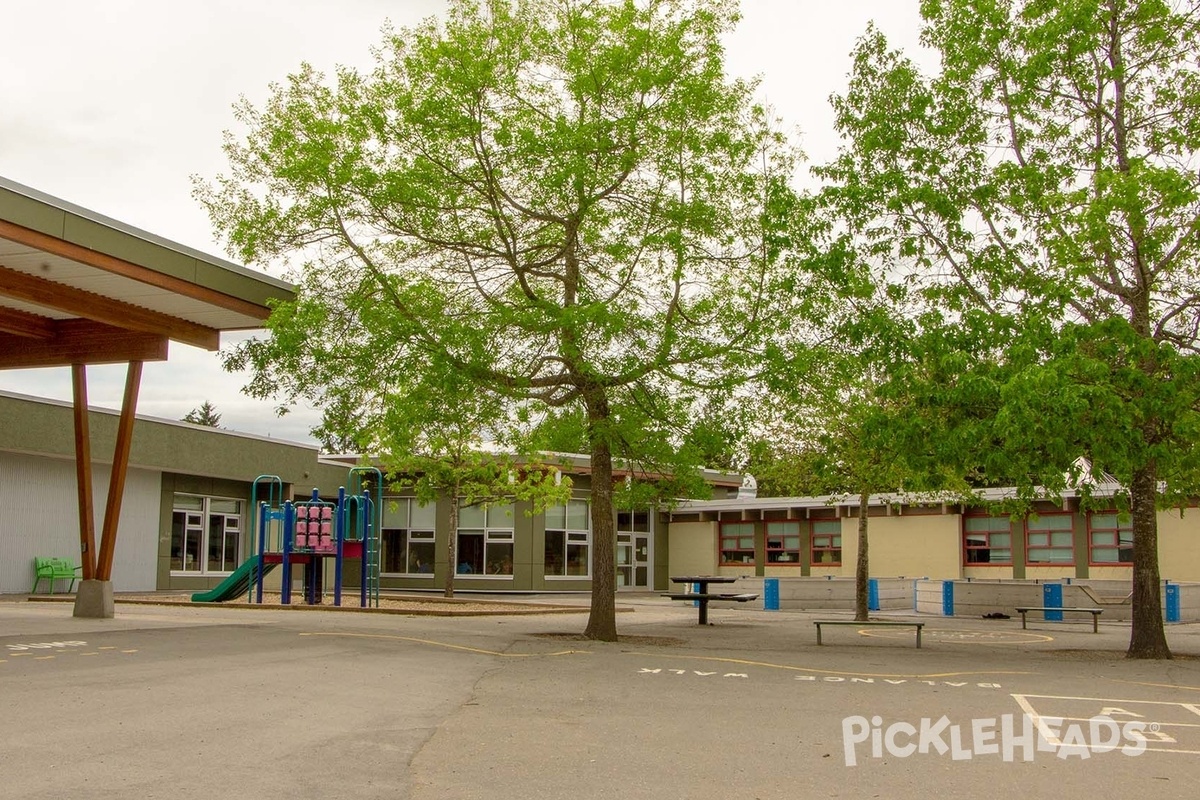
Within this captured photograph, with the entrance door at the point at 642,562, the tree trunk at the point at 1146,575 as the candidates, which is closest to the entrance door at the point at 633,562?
the entrance door at the point at 642,562

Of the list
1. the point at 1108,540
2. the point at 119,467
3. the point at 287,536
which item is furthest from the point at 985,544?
the point at 119,467

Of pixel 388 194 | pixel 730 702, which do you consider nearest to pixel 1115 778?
pixel 730 702

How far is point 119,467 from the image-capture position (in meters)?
19.2

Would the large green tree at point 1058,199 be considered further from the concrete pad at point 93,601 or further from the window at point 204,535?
the window at point 204,535

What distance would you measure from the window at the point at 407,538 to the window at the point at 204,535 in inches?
219

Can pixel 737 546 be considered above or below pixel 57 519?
below

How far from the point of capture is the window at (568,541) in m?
39.8

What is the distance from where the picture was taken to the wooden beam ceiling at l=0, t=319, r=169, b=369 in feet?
62.0

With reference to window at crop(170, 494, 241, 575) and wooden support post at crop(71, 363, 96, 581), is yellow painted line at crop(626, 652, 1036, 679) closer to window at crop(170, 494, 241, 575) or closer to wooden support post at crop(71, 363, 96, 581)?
wooden support post at crop(71, 363, 96, 581)

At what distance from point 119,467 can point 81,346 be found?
2.21 m

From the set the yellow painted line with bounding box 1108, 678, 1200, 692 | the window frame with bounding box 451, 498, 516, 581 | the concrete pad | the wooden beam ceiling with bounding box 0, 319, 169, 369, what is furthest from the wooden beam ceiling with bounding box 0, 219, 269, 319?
the window frame with bounding box 451, 498, 516, 581

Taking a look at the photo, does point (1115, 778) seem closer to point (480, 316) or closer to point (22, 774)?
point (22, 774)

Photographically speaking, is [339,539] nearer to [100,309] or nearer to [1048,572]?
[100,309]

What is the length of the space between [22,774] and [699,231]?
486 inches
